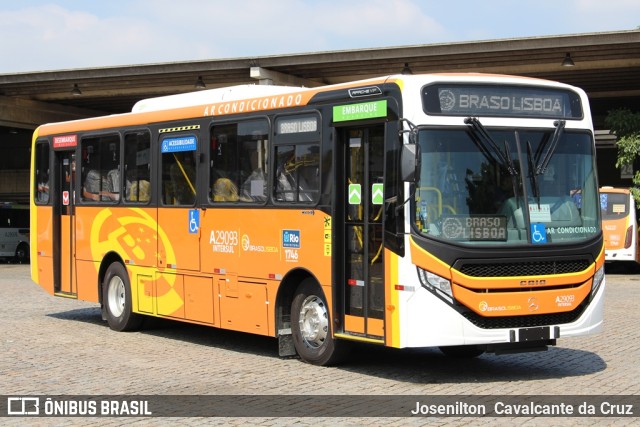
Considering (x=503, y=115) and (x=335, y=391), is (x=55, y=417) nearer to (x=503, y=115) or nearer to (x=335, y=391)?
(x=335, y=391)

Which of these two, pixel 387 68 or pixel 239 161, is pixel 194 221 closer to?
pixel 239 161

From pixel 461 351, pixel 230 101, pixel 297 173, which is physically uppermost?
pixel 230 101

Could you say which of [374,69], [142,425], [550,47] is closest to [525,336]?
[142,425]

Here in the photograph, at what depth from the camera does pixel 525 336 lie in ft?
33.6

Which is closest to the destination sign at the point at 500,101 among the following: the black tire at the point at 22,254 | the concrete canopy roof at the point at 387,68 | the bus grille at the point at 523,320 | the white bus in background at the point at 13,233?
the bus grille at the point at 523,320

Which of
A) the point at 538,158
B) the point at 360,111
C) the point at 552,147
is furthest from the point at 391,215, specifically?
the point at 552,147

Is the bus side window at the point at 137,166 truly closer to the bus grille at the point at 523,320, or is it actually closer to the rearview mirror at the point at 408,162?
the rearview mirror at the point at 408,162

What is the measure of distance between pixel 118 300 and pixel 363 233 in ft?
19.3

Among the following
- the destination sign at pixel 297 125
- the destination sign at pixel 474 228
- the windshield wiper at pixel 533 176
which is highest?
the destination sign at pixel 297 125

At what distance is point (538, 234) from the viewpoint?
10.3 meters

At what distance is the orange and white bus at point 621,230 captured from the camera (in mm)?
30547

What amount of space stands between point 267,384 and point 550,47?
20990mm

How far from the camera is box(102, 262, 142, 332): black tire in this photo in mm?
15156

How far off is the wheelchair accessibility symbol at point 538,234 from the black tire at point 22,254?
120 ft
